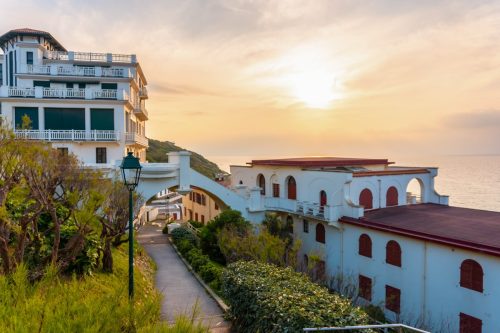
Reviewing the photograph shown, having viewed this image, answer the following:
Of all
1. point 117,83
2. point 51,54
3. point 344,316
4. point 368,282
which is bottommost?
point 368,282

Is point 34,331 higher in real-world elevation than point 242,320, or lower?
higher

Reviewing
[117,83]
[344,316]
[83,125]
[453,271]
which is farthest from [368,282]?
[117,83]

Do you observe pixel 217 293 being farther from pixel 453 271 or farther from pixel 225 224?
pixel 453 271

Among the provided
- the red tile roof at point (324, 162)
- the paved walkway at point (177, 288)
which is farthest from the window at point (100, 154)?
the red tile roof at point (324, 162)

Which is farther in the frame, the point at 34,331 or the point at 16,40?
the point at 16,40

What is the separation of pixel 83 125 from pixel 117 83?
5.70 metres

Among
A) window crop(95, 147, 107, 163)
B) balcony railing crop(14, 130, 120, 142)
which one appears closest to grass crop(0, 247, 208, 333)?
balcony railing crop(14, 130, 120, 142)

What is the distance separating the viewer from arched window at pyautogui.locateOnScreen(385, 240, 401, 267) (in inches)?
814

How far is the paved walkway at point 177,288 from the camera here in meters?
14.1

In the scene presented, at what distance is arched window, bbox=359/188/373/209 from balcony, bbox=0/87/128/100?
66.1 feet

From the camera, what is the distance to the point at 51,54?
117ft

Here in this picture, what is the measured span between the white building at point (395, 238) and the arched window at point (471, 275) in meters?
0.04

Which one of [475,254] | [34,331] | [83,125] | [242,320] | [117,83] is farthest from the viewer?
[117,83]

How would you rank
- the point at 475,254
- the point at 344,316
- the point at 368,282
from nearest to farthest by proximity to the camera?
the point at 344,316 → the point at 475,254 → the point at 368,282
